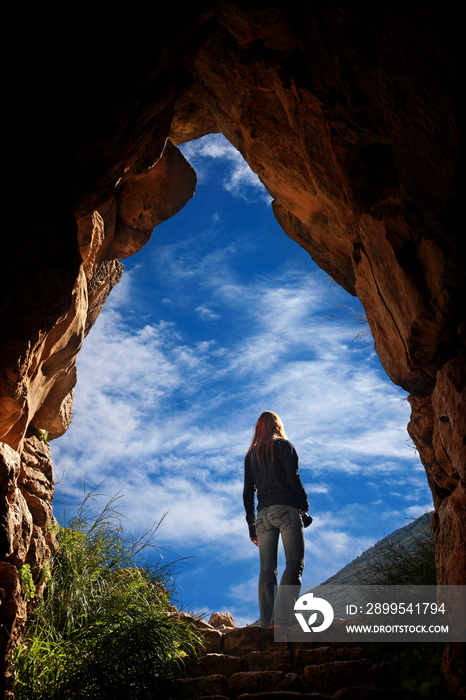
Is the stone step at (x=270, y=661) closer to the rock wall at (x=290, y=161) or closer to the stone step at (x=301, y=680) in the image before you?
the stone step at (x=301, y=680)

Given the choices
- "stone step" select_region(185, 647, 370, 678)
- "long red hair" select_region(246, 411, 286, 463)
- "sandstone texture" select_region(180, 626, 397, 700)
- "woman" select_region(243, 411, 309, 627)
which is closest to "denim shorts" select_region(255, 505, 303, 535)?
"woman" select_region(243, 411, 309, 627)

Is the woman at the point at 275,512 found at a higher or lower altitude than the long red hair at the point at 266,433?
lower

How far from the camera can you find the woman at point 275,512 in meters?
5.41

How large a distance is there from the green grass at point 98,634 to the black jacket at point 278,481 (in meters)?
1.58

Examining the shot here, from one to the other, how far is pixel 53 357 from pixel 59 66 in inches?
106

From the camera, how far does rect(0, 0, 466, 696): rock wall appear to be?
2988 mm

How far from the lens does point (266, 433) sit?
650 centimetres

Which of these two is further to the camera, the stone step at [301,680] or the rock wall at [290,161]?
the stone step at [301,680]

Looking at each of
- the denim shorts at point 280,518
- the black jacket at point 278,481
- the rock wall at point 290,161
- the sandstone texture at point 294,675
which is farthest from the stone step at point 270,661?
the black jacket at point 278,481

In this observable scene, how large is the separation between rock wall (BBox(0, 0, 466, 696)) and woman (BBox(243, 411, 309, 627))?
68.6 inches

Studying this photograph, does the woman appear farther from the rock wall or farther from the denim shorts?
the rock wall

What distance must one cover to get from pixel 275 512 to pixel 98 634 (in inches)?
102

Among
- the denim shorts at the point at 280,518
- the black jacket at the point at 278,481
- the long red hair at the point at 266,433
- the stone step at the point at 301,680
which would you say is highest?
the long red hair at the point at 266,433

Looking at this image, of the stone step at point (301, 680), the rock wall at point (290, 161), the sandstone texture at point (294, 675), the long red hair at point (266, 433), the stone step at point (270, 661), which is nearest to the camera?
the rock wall at point (290, 161)
